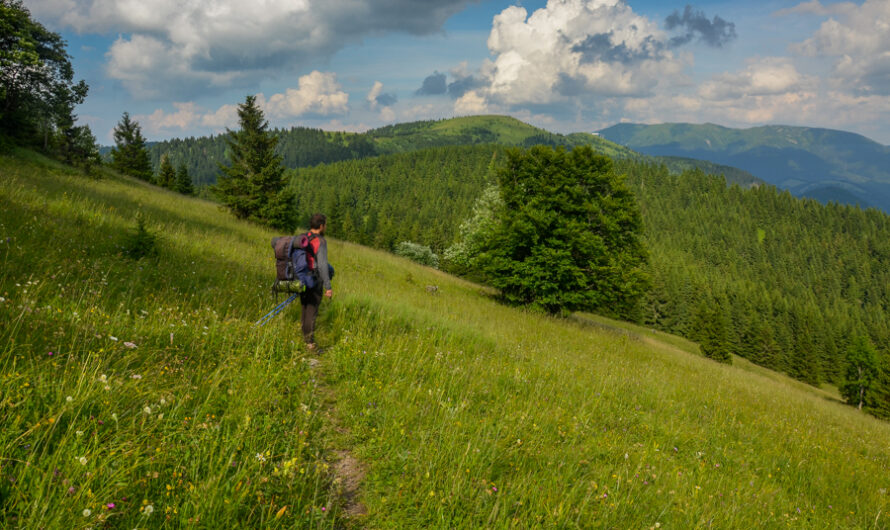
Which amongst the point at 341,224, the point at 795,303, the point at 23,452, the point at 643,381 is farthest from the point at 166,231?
the point at 795,303

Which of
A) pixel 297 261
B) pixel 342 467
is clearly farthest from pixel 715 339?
pixel 342 467

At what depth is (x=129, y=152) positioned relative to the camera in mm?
51219

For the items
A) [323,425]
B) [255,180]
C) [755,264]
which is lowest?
[755,264]

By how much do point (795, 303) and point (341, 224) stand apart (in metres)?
136

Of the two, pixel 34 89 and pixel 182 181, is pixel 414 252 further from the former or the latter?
pixel 34 89

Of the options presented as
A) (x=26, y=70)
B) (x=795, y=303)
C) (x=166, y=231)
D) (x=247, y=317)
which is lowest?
(x=795, y=303)

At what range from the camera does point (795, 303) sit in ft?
387

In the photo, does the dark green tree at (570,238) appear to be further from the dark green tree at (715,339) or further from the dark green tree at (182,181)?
the dark green tree at (182,181)

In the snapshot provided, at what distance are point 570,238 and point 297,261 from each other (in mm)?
16916

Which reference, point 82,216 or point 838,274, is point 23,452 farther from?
point 838,274

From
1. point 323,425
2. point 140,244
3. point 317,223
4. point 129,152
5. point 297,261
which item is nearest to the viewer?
point 323,425

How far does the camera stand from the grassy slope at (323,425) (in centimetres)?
252

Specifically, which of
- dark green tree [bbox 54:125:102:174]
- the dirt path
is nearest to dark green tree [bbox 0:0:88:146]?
dark green tree [bbox 54:125:102:174]

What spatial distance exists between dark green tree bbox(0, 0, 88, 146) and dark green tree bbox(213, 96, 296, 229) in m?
15.9
